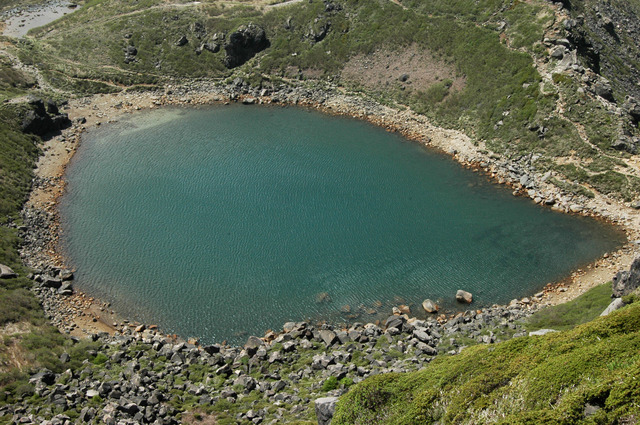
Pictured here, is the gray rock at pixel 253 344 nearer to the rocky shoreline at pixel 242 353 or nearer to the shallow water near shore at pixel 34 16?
the rocky shoreline at pixel 242 353

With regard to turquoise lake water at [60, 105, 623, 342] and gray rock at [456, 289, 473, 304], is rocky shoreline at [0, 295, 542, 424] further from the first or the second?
turquoise lake water at [60, 105, 623, 342]

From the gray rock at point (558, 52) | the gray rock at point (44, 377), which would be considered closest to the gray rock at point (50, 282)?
the gray rock at point (44, 377)

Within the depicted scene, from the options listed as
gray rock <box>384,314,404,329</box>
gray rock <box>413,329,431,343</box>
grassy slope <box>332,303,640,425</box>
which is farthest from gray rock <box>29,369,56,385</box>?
gray rock <box>413,329,431,343</box>

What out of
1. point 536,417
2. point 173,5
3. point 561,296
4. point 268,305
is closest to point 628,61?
point 561,296

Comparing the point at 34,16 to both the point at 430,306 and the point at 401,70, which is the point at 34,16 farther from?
the point at 430,306

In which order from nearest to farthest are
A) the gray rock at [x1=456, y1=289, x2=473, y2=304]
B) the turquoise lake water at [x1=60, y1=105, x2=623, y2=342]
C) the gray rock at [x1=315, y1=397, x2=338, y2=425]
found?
the gray rock at [x1=315, y1=397, x2=338, y2=425]
the gray rock at [x1=456, y1=289, x2=473, y2=304]
the turquoise lake water at [x1=60, y1=105, x2=623, y2=342]
